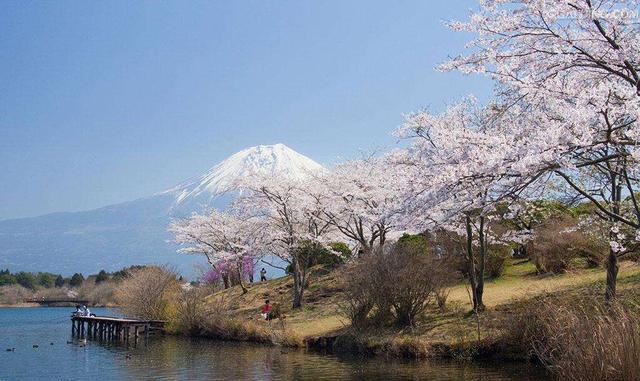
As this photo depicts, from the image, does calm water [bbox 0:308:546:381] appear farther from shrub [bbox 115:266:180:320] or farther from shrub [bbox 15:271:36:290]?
shrub [bbox 15:271:36:290]

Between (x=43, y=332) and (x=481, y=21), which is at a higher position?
(x=481, y=21)

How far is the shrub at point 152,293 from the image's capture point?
32.1 metres

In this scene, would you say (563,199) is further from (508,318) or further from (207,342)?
(207,342)

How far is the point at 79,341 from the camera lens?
97.0ft

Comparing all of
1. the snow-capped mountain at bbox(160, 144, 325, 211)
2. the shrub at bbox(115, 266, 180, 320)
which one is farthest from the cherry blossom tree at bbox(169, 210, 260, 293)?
the snow-capped mountain at bbox(160, 144, 325, 211)

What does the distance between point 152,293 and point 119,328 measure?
2797 millimetres

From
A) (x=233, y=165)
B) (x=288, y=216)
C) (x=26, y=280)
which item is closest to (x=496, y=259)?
(x=288, y=216)

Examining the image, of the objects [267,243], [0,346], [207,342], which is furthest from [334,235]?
[0,346]

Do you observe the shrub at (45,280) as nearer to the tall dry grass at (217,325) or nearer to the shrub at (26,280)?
the shrub at (26,280)

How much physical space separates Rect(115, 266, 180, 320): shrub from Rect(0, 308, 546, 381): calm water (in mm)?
6573

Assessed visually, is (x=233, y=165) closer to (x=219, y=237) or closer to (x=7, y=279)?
(x=7, y=279)

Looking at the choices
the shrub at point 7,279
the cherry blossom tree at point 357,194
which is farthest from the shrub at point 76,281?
the cherry blossom tree at point 357,194

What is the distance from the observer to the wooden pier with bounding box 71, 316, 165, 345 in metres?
28.8

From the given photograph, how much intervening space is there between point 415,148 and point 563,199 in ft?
22.4
